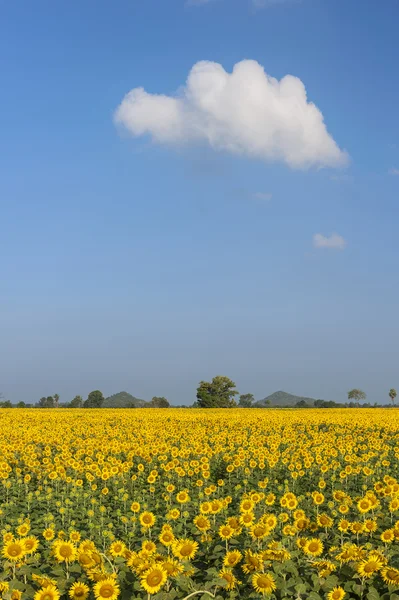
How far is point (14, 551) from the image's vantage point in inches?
217

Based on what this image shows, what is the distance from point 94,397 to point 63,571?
3846 inches

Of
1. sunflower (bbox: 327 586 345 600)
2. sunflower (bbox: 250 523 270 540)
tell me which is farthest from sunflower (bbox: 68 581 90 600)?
sunflower (bbox: 327 586 345 600)

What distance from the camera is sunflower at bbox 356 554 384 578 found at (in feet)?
16.3

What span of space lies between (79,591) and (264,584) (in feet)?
5.55

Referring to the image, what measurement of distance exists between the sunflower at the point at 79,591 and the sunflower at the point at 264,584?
60.6 inches

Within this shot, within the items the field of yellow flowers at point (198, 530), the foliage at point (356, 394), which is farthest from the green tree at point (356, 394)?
the field of yellow flowers at point (198, 530)

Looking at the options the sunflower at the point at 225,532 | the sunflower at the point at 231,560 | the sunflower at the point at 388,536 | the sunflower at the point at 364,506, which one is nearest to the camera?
the sunflower at the point at 231,560

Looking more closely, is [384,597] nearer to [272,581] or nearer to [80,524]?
[272,581]

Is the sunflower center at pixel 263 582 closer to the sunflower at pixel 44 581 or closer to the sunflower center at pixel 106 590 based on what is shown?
the sunflower center at pixel 106 590

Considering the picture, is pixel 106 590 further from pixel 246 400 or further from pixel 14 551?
pixel 246 400

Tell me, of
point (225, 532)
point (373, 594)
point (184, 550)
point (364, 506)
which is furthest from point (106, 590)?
point (364, 506)

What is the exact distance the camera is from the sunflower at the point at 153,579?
4262 millimetres

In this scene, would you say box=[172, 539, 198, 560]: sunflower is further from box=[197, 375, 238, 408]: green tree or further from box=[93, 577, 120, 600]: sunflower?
box=[197, 375, 238, 408]: green tree

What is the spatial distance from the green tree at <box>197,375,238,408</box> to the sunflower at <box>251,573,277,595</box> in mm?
81652
